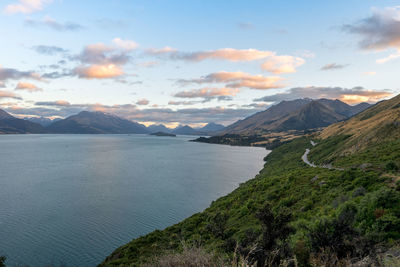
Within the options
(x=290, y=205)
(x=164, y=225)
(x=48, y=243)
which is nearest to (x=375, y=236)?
(x=290, y=205)

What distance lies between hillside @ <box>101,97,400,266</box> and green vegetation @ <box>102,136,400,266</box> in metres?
0.04

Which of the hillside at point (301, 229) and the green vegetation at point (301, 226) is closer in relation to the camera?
the hillside at point (301, 229)

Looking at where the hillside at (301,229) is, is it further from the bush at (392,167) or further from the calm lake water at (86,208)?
the calm lake water at (86,208)

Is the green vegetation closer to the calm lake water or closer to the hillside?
the hillside

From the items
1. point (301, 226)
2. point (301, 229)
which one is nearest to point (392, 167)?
point (301, 226)

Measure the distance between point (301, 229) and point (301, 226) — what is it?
1.71 meters

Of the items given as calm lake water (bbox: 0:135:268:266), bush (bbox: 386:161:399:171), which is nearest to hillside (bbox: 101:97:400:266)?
bush (bbox: 386:161:399:171)

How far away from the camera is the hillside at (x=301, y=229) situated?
10.4 meters

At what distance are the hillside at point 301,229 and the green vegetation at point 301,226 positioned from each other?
44 millimetres

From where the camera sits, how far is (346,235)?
37.9ft

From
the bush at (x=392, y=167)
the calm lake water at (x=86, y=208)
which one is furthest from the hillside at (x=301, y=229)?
the calm lake water at (x=86, y=208)

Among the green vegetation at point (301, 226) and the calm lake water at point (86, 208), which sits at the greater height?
the green vegetation at point (301, 226)

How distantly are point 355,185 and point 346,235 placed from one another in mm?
20210

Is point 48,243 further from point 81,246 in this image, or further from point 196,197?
point 196,197
